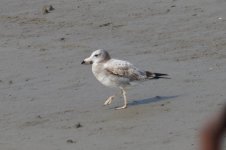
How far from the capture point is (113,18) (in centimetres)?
1010

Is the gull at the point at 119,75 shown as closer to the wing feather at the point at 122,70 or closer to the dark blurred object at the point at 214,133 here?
the wing feather at the point at 122,70

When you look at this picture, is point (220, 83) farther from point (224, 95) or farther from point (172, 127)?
point (172, 127)

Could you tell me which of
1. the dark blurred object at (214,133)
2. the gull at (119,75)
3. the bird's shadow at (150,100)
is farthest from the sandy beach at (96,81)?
the dark blurred object at (214,133)

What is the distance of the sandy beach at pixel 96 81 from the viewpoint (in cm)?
549

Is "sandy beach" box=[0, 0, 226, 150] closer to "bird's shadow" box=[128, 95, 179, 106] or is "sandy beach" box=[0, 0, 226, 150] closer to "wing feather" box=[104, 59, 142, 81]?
"bird's shadow" box=[128, 95, 179, 106]

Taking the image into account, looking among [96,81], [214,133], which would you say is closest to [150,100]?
[96,81]

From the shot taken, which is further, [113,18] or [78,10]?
[78,10]

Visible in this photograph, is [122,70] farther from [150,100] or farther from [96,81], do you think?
[96,81]

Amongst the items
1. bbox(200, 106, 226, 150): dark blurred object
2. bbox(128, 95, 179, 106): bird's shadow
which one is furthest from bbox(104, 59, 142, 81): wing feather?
bbox(200, 106, 226, 150): dark blurred object

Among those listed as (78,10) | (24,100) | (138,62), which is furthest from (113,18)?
(24,100)

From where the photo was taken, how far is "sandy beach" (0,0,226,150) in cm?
549

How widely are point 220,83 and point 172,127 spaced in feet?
4.91

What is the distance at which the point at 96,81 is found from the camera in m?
7.39

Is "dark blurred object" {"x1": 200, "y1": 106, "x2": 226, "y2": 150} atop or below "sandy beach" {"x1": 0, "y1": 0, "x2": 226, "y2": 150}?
atop
